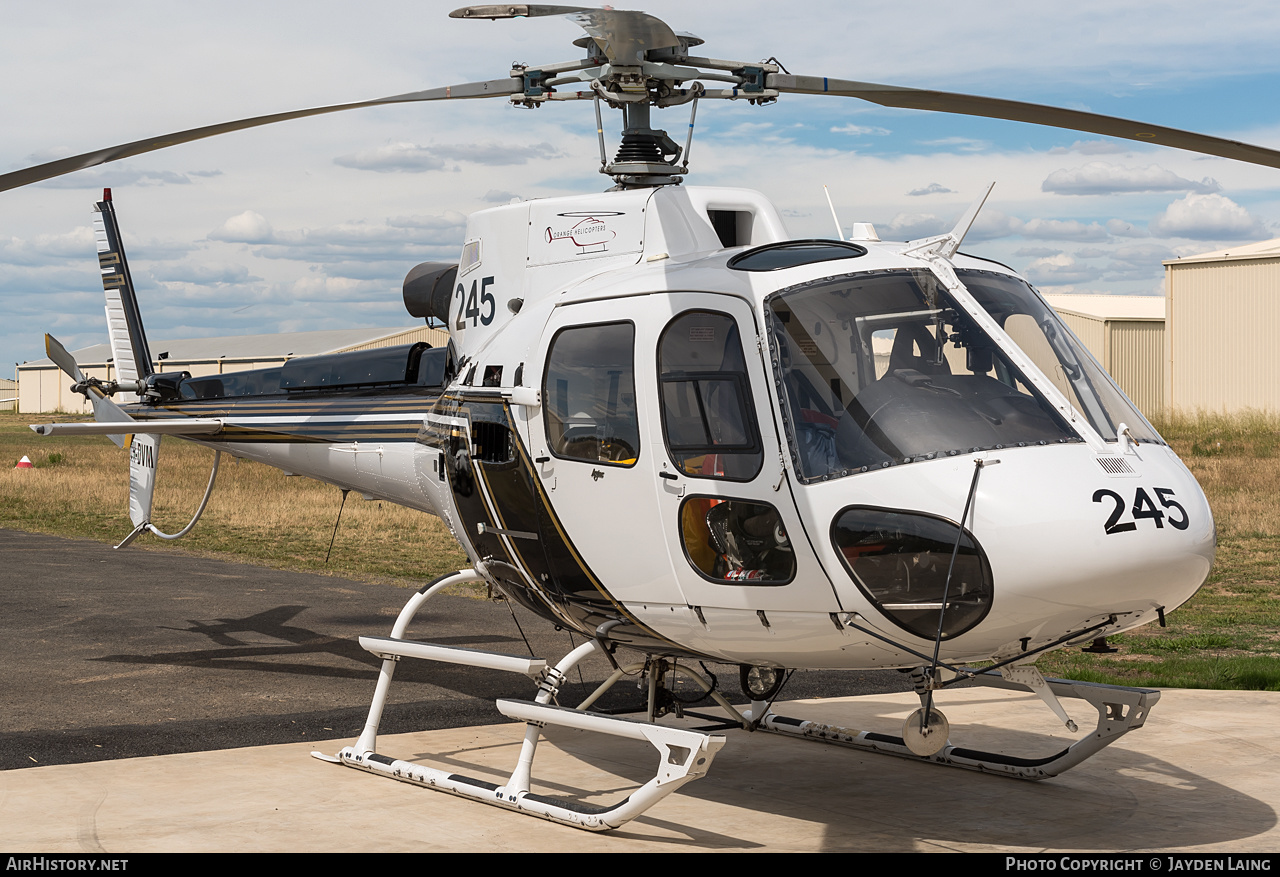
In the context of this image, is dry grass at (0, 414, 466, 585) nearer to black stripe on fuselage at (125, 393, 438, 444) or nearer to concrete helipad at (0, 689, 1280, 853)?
black stripe on fuselage at (125, 393, 438, 444)

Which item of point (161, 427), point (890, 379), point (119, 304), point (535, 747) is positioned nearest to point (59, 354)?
point (119, 304)

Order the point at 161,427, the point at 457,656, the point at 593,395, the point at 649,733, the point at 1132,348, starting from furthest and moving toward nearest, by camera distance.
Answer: the point at 1132,348
the point at 161,427
the point at 457,656
the point at 593,395
the point at 649,733

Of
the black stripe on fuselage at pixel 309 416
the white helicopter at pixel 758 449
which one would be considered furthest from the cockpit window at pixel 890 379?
the black stripe on fuselage at pixel 309 416

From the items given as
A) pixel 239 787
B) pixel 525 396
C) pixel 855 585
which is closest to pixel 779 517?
pixel 855 585

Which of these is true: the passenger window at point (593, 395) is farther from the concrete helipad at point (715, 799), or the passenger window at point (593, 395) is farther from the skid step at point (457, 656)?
the concrete helipad at point (715, 799)

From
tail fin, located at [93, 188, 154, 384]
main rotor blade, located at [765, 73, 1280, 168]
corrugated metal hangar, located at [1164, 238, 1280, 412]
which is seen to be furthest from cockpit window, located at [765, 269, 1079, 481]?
corrugated metal hangar, located at [1164, 238, 1280, 412]

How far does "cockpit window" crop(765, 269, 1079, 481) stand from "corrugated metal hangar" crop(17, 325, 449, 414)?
53.7 m

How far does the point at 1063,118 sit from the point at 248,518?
2042 cm

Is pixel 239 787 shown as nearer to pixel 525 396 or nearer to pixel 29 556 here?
pixel 525 396

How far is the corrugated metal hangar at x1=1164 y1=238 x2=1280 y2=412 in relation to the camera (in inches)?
1337

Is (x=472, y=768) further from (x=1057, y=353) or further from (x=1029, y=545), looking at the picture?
(x=1057, y=353)

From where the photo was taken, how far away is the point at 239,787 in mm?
7035

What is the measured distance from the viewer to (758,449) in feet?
18.6

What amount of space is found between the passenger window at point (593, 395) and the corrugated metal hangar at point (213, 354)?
5262cm
